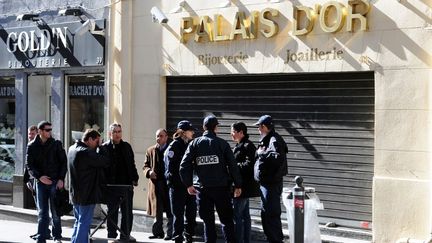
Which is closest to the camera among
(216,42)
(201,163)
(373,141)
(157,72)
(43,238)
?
(201,163)

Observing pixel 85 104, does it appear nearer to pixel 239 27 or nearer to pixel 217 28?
pixel 217 28

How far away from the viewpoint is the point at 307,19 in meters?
10.7

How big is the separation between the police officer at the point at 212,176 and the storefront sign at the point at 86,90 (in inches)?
181

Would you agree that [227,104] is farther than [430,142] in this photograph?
Yes

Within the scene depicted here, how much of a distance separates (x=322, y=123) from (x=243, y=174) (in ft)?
5.61

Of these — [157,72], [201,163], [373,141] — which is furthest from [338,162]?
[157,72]

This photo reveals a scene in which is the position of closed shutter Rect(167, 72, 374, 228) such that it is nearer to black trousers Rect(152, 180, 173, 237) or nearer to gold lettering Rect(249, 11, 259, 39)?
gold lettering Rect(249, 11, 259, 39)

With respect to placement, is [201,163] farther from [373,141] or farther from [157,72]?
[157,72]

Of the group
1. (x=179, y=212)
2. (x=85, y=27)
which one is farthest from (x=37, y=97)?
(x=179, y=212)

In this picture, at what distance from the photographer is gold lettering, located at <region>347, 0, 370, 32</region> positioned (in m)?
10.0

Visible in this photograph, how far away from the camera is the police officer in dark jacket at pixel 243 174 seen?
32.3ft

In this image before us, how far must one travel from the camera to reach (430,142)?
958cm

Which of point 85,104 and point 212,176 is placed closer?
point 212,176

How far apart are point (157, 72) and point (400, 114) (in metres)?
4.63
